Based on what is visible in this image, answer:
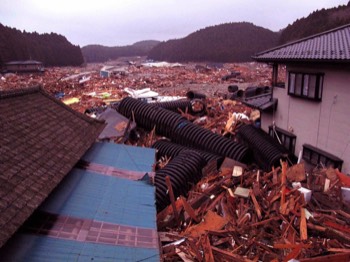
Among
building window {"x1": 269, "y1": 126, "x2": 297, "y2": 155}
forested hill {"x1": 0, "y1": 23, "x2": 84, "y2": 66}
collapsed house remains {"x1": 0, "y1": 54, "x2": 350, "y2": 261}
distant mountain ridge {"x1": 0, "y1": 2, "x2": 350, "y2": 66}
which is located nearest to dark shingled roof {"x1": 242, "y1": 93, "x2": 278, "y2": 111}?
building window {"x1": 269, "y1": 126, "x2": 297, "y2": 155}

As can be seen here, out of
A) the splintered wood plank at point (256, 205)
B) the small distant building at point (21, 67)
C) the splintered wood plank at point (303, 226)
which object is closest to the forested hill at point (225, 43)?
the small distant building at point (21, 67)

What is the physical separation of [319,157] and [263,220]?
4.88 metres

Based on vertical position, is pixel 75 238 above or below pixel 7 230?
below

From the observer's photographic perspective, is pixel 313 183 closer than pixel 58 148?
No

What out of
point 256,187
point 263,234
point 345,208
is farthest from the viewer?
point 256,187

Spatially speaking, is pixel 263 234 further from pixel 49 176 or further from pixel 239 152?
pixel 239 152

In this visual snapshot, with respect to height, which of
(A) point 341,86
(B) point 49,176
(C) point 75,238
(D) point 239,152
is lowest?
(D) point 239,152

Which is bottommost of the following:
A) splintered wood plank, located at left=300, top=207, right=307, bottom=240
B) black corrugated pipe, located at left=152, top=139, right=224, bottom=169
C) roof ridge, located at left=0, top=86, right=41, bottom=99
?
black corrugated pipe, located at left=152, top=139, right=224, bottom=169

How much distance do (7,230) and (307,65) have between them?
1080 cm

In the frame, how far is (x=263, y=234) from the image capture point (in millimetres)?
6922

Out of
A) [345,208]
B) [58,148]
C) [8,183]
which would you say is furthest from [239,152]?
[8,183]

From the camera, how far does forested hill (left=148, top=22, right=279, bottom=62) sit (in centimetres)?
9800

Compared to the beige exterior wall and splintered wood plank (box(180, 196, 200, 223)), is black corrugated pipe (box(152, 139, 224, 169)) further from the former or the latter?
splintered wood plank (box(180, 196, 200, 223))

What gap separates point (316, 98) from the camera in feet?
Answer: 35.8
